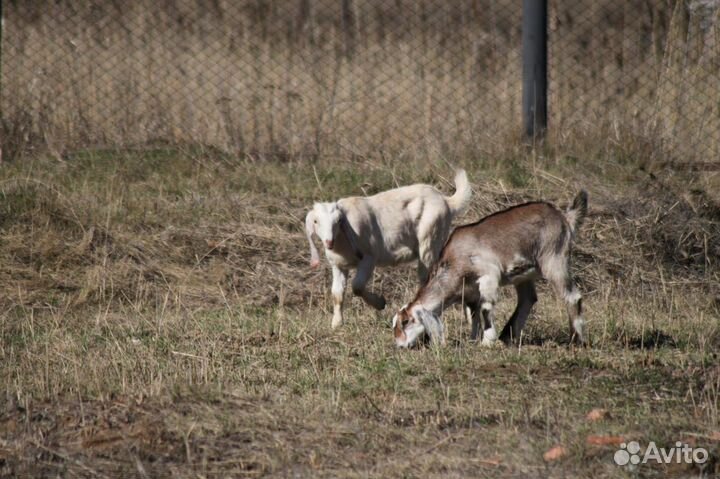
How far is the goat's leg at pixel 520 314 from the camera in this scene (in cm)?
646

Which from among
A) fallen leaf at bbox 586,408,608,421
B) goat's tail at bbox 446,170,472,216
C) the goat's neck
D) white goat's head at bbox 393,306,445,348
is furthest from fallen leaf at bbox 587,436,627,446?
goat's tail at bbox 446,170,472,216

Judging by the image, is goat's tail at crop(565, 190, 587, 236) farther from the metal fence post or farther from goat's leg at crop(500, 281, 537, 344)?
the metal fence post

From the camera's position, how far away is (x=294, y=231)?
8.80 m

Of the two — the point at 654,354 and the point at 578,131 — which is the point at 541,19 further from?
the point at 654,354

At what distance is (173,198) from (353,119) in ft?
8.12

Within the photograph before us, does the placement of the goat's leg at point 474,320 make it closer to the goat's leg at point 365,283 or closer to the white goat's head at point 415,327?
the white goat's head at point 415,327

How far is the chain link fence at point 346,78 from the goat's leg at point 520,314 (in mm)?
3532

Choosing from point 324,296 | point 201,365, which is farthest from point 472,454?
point 324,296

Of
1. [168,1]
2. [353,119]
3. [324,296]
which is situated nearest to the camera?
[324,296]

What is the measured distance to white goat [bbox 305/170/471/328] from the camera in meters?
7.12

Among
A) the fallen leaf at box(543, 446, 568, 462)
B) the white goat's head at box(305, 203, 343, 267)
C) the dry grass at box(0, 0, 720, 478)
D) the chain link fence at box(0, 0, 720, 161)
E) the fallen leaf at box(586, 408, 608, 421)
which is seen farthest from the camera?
the chain link fence at box(0, 0, 720, 161)

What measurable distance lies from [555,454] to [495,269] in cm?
204

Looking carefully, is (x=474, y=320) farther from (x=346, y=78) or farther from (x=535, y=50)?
(x=346, y=78)

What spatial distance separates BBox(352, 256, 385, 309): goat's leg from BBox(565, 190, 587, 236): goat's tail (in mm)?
1447
